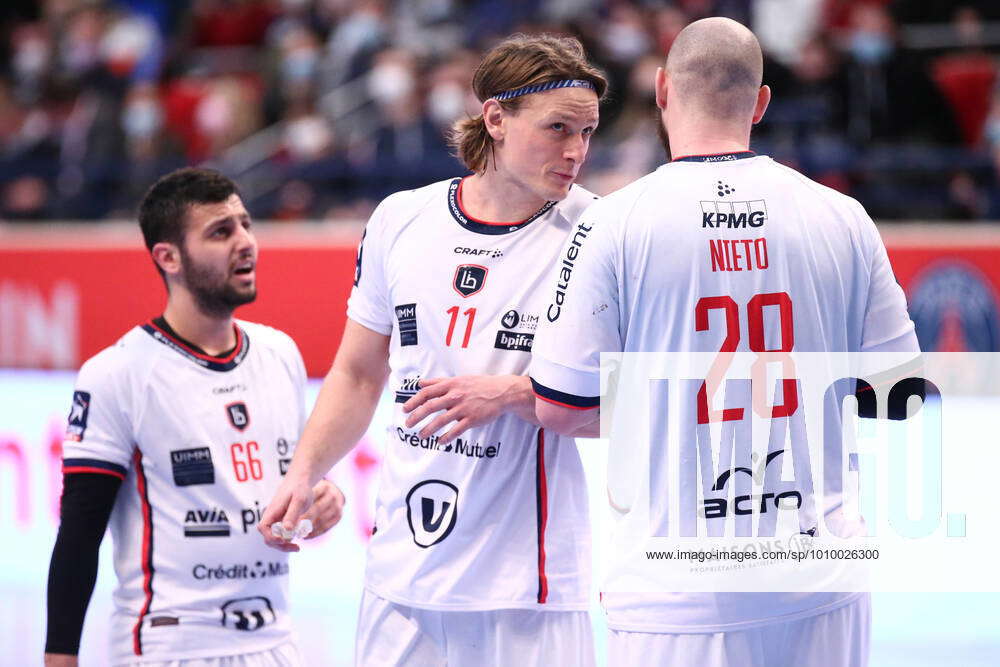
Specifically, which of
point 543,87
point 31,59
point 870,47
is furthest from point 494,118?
point 31,59

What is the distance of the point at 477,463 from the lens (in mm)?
3490

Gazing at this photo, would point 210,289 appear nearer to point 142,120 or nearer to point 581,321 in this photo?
point 581,321

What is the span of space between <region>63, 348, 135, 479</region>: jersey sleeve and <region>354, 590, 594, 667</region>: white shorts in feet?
3.14

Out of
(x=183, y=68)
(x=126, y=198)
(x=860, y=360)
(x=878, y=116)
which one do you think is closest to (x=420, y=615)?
(x=860, y=360)

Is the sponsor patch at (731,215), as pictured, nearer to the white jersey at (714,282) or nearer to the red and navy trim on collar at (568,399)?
the white jersey at (714,282)

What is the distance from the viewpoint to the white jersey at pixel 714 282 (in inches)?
113

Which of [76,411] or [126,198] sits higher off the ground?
[126,198]

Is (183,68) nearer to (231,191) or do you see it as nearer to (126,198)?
(126,198)

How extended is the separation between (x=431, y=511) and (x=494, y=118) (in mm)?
1144

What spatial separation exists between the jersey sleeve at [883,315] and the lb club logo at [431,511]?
1.21m

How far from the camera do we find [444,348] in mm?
3553

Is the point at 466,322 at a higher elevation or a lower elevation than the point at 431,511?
higher

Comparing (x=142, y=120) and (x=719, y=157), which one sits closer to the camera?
(x=719, y=157)

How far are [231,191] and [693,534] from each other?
2.10 m
